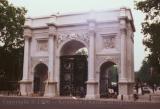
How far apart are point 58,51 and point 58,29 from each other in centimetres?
268

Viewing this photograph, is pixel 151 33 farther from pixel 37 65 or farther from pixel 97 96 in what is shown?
pixel 37 65

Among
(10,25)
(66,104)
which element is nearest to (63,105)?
(66,104)

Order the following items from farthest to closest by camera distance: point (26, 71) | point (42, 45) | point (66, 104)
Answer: point (42, 45) → point (26, 71) → point (66, 104)

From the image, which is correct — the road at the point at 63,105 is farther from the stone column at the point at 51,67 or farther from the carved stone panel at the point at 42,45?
the carved stone panel at the point at 42,45

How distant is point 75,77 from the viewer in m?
39.6

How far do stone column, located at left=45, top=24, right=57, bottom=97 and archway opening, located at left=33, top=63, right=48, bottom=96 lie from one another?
2.18 m

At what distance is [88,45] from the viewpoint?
38969mm

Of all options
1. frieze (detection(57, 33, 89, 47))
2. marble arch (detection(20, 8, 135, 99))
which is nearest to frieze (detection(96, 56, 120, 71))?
marble arch (detection(20, 8, 135, 99))

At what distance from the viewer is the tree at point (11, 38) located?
48.1 m

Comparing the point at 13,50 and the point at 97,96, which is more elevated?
the point at 13,50

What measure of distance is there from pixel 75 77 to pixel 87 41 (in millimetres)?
4335

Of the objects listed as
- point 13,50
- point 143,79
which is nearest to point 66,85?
point 13,50

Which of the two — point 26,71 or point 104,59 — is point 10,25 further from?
point 104,59

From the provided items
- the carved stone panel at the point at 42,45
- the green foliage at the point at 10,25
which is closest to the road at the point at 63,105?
the carved stone panel at the point at 42,45
